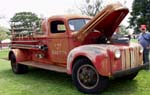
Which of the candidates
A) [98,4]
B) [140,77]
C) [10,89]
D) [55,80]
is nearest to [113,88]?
[140,77]

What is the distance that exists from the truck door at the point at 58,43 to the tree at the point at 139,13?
144 feet

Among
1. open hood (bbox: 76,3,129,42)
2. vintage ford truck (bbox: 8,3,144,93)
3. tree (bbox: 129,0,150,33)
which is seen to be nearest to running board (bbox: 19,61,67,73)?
vintage ford truck (bbox: 8,3,144,93)

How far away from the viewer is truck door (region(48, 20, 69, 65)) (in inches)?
308

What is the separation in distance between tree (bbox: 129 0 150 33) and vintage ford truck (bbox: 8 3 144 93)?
43774 mm

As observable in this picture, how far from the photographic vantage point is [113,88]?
7.18 metres

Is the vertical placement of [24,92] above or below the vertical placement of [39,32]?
below

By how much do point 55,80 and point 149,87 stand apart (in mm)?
2756

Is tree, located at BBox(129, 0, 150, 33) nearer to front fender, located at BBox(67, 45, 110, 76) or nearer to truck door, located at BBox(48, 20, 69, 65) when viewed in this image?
truck door, located at BBox(48, 20, 69, 65)

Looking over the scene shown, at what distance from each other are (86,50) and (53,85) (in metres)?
1.74

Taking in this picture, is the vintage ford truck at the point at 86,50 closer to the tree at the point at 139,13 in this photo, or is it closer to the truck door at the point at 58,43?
the truck door at the point at 58,43

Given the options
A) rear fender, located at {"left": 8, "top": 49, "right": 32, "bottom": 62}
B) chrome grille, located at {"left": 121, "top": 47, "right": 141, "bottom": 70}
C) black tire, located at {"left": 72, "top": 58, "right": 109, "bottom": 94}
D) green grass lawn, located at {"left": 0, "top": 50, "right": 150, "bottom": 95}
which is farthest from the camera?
rear fender, located at {"left": 8, "top": 49, "right": 32, "bottom": 62}

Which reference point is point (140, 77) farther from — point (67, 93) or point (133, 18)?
point (133, 18)

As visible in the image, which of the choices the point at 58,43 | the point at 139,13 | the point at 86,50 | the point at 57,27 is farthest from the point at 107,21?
the point at 139,13

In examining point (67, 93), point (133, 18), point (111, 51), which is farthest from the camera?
point (133, 18)
